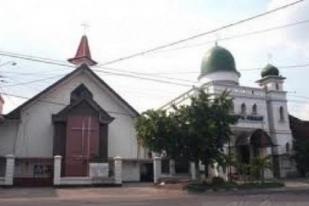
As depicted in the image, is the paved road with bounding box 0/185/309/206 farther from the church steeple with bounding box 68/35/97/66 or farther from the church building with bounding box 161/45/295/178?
the church steeple with bounding box 68/35/97/66

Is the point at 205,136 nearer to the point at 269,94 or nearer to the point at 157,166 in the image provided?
the point at 157,166

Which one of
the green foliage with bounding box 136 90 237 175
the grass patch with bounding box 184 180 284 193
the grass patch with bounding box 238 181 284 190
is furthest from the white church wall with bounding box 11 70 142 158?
the grass patch with bounding box 238 181 284 190

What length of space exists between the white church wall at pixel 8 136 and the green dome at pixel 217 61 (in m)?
A: 19.8

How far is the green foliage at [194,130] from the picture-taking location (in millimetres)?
28469


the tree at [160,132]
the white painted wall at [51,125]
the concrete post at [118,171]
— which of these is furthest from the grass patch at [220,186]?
the white painted wall at [51,125]

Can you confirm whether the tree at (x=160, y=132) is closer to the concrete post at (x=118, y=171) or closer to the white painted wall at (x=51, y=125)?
the concrete post at (x=118, y=171)

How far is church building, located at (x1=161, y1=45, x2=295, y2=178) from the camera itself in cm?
4309

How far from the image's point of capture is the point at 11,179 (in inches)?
1228

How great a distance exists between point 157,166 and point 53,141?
8.40 meters

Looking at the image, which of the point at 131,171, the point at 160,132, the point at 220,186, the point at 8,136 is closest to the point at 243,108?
the point at 131,171

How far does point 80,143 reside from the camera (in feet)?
116

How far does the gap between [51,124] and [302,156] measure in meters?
23.2

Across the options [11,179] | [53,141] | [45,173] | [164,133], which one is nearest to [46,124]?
[53,141]

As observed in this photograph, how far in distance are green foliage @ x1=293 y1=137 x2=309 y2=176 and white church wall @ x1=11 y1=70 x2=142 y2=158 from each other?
1583 cm
